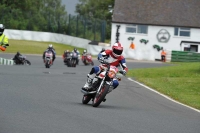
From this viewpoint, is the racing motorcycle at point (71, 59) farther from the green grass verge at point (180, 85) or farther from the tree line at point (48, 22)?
the tree line at point (48, 22)

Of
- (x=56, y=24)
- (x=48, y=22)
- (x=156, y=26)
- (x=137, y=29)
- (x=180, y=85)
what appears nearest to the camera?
(x=180, y=85)

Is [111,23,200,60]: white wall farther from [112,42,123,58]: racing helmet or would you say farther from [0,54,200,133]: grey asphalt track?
[112,42,123,58]: racing helmet

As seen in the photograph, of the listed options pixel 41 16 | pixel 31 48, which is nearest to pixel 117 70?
pixel 31 48

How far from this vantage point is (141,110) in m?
14.5

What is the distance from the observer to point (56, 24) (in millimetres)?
75062

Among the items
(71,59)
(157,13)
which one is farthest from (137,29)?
(71,59)

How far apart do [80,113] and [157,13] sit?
59889 millimetres

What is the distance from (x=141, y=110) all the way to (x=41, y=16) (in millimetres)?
61999

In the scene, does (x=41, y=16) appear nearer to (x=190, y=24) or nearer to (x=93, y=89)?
(x=190, y=24)

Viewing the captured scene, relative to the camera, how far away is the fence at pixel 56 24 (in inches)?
2827

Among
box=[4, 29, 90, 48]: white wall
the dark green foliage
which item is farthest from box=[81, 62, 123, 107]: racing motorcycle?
the dark green foliage

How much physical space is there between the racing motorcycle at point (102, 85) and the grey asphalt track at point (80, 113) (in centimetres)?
25

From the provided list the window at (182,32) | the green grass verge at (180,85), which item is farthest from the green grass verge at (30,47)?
the green grass verge at (180,85)

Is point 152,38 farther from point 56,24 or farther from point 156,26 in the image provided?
point 56,24
